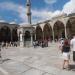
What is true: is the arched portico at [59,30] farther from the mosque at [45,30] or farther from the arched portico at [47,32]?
the arched portico at [47,32]

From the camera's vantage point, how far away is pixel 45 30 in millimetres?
50188

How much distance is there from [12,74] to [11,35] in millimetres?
44036

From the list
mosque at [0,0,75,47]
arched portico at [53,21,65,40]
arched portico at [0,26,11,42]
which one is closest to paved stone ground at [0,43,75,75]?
mosque at [0,0,75,47]

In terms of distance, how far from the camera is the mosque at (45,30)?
29.0m

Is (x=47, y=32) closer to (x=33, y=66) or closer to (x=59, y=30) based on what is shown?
(x=59, y=30)

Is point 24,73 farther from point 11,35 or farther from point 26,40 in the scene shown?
point 11,35

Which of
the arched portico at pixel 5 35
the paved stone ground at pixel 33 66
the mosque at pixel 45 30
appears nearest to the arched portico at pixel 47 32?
the mosque at pixel 45 30

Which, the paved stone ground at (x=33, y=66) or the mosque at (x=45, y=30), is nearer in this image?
the paved stone ground at (x=33, y=66)

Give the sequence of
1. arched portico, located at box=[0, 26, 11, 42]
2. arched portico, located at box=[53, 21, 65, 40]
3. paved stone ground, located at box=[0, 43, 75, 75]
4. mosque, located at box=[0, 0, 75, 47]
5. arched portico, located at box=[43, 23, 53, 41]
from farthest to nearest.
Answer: arched portico, located at box=[0, 26, 11, 42], arched portico, located at box=[43, 23, 53, 41], arched portico, located at box=[53, 21, 65, 40], mosque, located at box=[0, 0, 75, 47], paved stone ground, located at box=[0, 43, 75, 75]

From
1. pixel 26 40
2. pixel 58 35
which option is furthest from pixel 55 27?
pixel 26 40

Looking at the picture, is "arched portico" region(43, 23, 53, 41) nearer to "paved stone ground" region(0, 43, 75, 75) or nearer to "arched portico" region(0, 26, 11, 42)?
"arched portico" region(0, 26, 11, 42)

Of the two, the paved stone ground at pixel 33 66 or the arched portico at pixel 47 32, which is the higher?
the arched portico at pixel 47 32

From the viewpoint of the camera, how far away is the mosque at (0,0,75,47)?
28969 millimetres

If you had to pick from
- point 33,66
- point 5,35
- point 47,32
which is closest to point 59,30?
point 47,32
